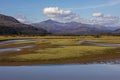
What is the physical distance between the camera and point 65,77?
997 inches

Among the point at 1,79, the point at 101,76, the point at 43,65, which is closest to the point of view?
the point at 1,79

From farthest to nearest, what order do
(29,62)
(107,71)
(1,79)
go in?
(29,62), (107,71), (1,79)

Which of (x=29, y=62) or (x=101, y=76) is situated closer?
(x=101, y=76)

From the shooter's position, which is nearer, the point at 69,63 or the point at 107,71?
the point at 107,71

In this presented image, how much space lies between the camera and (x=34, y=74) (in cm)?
2714

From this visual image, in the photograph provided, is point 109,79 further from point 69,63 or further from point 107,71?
point 69,63

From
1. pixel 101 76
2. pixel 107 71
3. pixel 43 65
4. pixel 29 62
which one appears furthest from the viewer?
pixel 29 62

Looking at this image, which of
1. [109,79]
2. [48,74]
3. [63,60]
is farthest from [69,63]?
[109,79]

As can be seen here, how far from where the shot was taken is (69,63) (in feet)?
119

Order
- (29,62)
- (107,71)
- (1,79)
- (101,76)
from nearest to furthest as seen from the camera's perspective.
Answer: (1,79), (101,76), (107,71), (29,62)

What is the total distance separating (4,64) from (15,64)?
1.33 meters

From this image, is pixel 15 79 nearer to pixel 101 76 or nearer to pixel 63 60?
pixel 101 76

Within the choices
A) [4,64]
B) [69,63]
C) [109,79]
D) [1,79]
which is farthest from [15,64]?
[109,79]

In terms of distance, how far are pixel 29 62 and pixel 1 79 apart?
12623 mm
